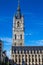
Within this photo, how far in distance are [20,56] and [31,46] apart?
28.6 feet

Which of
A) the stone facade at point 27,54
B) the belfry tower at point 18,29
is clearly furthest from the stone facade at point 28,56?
the belfry tower at point 18,29

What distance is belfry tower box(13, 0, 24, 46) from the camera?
148 m

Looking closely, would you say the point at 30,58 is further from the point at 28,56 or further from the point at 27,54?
the point at 27,54

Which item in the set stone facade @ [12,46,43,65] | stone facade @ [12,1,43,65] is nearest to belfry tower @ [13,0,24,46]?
stone facade @ [12,1,43,65]

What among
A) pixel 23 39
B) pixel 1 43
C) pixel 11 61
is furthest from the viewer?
pixel 23 39

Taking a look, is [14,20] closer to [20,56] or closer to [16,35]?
[16,35]

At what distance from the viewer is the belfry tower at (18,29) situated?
148m

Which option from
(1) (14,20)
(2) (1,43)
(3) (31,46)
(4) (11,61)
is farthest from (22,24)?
(2) (1,43)

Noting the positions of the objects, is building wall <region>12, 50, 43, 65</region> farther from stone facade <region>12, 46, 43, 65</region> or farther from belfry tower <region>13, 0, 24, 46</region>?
belfry tower <region>13, 0, 24, 46</region>

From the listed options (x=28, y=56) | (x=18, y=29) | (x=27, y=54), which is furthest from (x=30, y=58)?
(x=18, y=29)

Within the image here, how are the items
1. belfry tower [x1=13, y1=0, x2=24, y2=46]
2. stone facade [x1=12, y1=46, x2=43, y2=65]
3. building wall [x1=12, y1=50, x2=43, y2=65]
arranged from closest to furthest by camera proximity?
building wall [x1=12, y1=50, x2=43, y2=65]
stone facade [x1=12, y1=46, x2=43, y2=65]
belfry tower [x1=13, y1=0, x2=24, y2=46]

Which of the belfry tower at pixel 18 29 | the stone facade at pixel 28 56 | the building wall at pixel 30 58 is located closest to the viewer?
the building wall at pixel 30 58

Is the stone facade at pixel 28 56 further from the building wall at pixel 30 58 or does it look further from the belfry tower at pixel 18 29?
the belfry tower at pixel 18 29

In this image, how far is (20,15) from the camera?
515ft
